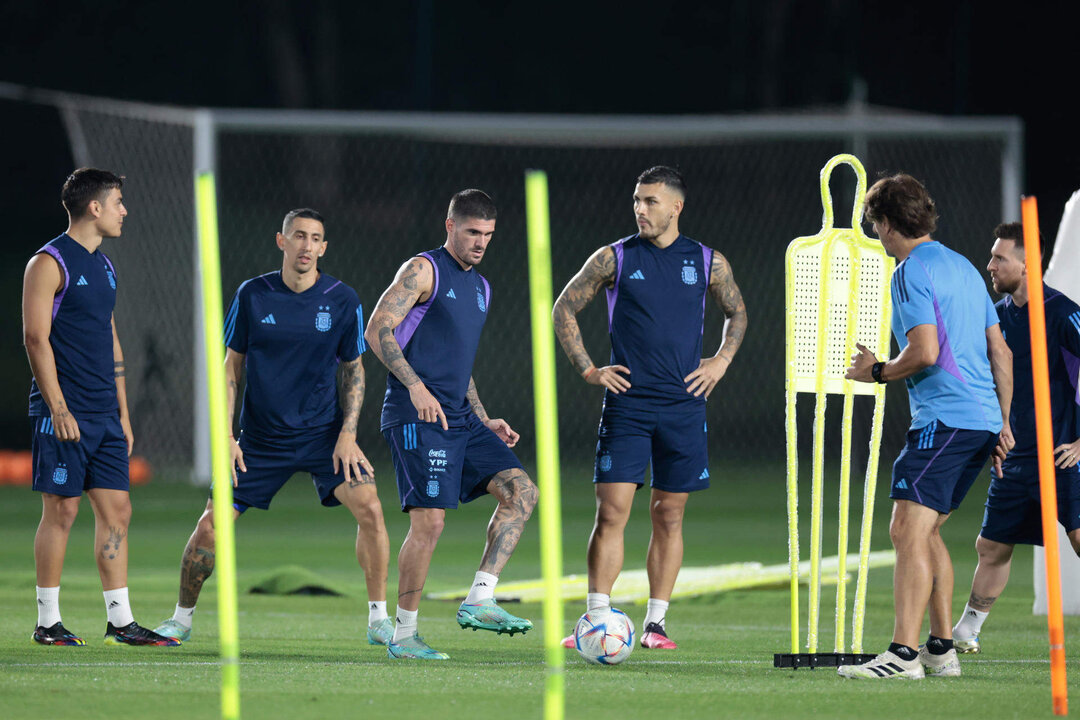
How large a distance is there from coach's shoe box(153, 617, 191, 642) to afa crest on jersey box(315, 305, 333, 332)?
5.03ft

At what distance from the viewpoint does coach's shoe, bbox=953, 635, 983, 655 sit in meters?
7.28

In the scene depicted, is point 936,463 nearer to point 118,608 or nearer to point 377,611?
point 377,611

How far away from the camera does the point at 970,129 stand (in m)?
16.6

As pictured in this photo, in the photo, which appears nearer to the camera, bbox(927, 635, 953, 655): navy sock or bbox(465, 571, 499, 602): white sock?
bbox(927, 635, 953, 655): navy sock

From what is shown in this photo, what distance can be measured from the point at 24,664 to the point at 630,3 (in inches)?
737

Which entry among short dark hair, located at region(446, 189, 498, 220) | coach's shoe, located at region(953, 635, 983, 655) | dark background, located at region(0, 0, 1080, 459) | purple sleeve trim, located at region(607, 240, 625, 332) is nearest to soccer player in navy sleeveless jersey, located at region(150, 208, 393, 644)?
short dark hair, located at region(446, 189, 498, 220)

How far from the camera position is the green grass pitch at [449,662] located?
545 centimetres

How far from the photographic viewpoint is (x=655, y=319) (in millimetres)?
7332

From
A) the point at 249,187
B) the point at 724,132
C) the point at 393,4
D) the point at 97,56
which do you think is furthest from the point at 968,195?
the point at 97,56

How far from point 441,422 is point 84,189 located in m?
1.96

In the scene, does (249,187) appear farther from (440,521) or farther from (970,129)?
(440,521)

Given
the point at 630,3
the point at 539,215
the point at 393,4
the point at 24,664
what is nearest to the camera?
the point at 539,215

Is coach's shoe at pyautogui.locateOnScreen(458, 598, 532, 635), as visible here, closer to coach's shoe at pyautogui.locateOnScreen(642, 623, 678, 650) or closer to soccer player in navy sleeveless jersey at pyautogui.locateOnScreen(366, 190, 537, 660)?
soccer player in navy sleeveless jersey at pyautogui.locateOnScreen(366, 190, 537, 660)

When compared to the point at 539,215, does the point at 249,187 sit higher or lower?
higher
